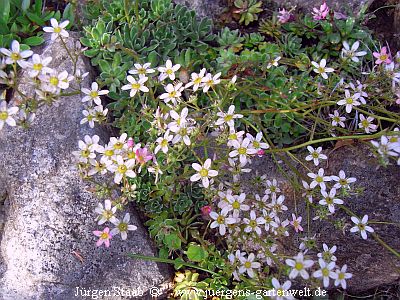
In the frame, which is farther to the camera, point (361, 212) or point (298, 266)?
point (361, 212)

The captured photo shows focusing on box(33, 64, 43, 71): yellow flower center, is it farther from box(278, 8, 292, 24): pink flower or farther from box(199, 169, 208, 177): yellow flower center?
box(278, 8, 292, 24): pink flower

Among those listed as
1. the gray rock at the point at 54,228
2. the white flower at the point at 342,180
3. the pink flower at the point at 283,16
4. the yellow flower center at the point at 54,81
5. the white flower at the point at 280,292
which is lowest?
the gray rock at the point at 54,228

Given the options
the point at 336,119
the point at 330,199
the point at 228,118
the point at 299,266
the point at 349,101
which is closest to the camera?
the point at 299,266

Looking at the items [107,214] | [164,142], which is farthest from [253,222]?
[107,214]

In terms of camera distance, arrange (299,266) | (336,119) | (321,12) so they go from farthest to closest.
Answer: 1. (321,12)
2. (336,119)
3. (299,266)

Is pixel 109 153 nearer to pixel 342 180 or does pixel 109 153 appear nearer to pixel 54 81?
pixel 54 81

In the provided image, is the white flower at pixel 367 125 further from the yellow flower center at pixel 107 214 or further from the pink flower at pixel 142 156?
the yellow flower center at pixel 107 214

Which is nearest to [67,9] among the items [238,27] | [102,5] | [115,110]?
[102,5]

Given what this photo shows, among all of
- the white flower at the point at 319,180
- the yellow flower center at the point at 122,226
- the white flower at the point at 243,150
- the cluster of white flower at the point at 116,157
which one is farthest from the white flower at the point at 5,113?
the white flower at the point at 319,180
